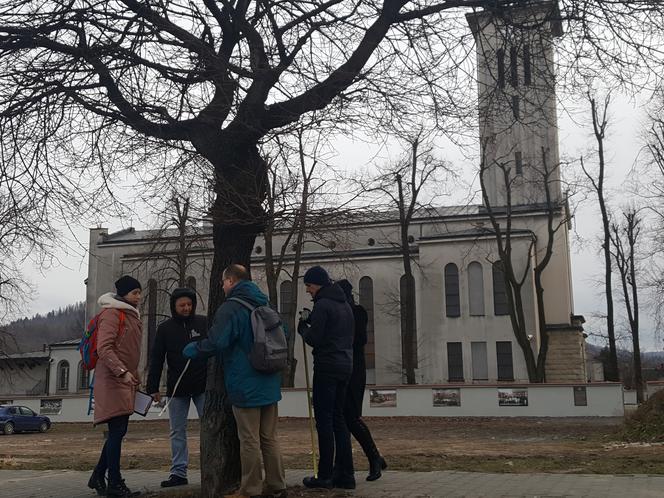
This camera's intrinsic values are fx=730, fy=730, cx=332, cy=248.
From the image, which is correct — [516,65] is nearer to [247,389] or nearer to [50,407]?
[247,389]

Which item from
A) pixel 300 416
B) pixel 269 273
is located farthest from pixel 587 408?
pixel 269 273

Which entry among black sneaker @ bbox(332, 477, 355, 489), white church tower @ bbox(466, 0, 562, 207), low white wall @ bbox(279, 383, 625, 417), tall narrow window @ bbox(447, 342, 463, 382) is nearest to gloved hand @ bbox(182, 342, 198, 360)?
black sneaker @ bbox(332, 477, 355, 489)

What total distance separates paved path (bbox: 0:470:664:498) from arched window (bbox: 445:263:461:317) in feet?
122

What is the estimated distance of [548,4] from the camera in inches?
302

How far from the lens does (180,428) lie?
801 centimetres

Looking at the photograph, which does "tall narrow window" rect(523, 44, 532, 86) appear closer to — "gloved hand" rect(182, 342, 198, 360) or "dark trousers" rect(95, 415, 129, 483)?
"gloved hand" rect(182, 342, 198, 360)

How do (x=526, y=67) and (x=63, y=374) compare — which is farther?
(x=63, y=374)

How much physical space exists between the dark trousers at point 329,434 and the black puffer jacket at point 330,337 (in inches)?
4.2

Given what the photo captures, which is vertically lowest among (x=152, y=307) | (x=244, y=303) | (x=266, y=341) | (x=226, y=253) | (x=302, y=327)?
(x=266, y=341)

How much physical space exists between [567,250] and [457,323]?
9.97 m

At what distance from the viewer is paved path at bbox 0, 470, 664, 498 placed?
6629 millimetres

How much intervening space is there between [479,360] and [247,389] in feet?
129

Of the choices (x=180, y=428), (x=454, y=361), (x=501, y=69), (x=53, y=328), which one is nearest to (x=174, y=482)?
(x=180, y=428)

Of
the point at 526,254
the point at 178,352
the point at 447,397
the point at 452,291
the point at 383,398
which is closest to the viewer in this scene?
the point at 178,352
